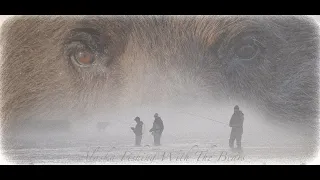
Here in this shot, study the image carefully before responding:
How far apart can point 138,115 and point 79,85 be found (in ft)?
1.62

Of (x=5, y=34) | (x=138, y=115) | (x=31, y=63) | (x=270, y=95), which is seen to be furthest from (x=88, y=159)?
(x=270, y=95)

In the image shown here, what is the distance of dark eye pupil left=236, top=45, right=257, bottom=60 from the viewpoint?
15.7 feet

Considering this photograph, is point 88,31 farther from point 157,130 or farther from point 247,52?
point 247,52

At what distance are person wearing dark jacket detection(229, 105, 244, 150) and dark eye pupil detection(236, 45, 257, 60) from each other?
421mm

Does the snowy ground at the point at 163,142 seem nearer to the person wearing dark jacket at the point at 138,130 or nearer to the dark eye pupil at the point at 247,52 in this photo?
the person wearing dark jacket at the point at 138,130

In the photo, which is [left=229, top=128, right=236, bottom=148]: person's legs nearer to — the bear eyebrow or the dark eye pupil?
the dark eye pupil

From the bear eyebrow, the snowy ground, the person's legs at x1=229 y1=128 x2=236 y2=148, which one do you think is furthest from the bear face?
the person's legs at x1=229 y1=128 x2=236 y2=148

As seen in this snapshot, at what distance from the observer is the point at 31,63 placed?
475cm

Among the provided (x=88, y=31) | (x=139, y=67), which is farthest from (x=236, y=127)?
(x=88, y=31)

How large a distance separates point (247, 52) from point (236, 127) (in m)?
0.57

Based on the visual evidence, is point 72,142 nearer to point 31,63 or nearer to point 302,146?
point 31,63

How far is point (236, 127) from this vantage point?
191 inches

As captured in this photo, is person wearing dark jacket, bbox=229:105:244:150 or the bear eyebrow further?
person wearing dark jacket, bbox=229:105:244:150

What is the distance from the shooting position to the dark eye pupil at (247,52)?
15.7 ft
